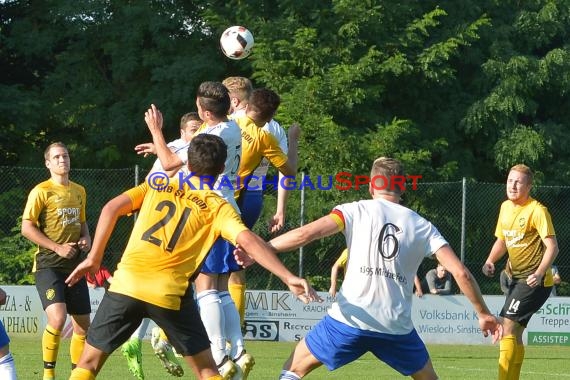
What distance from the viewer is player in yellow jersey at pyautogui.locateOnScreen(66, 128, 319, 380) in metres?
6.20

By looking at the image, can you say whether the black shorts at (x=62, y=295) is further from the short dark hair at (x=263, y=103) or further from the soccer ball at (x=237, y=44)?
the short dark hair at (x=263, y=103)

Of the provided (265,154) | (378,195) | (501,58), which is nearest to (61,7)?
(501,58)

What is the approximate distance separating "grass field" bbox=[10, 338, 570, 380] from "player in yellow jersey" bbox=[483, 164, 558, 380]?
170cm

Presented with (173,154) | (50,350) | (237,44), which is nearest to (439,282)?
(237,44)

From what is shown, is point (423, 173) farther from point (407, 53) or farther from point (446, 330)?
point (446, 330)

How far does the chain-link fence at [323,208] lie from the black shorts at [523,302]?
7746 millimetres

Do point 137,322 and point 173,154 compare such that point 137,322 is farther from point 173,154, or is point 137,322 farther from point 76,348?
point 76,348

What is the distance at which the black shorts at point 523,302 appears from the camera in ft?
33.3

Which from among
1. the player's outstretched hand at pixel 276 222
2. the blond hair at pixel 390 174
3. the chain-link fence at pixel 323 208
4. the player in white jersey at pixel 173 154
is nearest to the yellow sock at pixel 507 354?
the player's outstretched hand at pixel 276 222

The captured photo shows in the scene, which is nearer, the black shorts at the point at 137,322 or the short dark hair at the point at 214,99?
the black shorts at the point at 137,322

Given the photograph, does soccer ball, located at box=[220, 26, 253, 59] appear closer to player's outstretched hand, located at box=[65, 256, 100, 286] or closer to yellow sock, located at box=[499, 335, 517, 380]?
yellow sock, located at box=[499, 335, 517, 380]

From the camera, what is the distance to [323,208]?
20328 millimetres

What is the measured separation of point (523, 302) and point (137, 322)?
4965 mm

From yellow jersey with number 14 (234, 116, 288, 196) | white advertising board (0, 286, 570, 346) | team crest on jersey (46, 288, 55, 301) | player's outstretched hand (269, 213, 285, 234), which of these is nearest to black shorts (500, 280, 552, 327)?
player's outstretched hand (269, 213, 285, 234)
